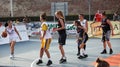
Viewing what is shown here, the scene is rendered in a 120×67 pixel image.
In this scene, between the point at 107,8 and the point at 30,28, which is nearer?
the point at 30,28

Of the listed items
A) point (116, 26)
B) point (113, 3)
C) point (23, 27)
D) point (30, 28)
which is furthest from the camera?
point (113, 3)

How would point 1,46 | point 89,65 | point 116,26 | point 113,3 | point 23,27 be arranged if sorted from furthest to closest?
point 113,3 < point 116,26 < point 23,27 < point 1,46 < point 89,65

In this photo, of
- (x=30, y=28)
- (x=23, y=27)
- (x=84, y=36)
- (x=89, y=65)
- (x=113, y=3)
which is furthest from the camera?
(x=113, y=3)

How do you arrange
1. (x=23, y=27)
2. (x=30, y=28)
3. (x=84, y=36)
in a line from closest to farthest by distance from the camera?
(x=84, y=36)
(x=23, y=27)
(x=30, y=28)

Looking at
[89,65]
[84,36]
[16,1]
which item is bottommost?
[89,65]

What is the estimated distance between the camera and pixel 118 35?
73.7 feet

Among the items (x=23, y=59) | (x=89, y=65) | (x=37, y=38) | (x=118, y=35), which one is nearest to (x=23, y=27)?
(x=37, y=38)

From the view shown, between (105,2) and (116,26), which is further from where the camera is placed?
(105,2)

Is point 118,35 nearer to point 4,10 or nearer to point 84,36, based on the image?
point 84,36

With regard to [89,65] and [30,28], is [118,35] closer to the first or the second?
[30,28]

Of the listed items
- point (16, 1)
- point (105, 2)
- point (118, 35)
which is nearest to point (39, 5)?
point (16, 1)

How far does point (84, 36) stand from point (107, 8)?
3299 centimetres

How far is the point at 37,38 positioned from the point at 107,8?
23.1 m

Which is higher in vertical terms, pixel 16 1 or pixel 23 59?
pixel 16 1
